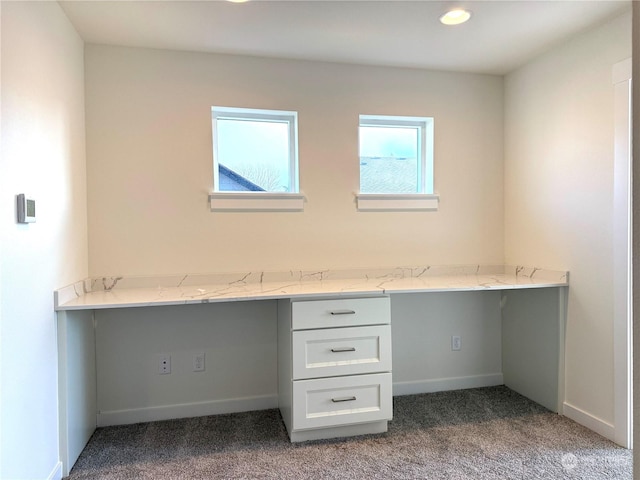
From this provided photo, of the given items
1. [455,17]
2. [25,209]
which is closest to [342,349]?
[25,209]

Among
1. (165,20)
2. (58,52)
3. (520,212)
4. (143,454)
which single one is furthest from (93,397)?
(520,212)

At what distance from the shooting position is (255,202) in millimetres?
2705

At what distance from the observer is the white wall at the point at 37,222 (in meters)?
1.54

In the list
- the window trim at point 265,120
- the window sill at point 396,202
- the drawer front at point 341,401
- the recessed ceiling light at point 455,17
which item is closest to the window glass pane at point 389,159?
the window sill at point 396,202

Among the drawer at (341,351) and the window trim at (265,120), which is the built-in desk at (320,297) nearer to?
the drawer at (341,351)

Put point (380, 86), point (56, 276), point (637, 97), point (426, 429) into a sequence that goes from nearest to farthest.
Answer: point (637, 97) < point (56, 276) < point (426, 429) < point (380, 86)

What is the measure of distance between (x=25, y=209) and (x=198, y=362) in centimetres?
141

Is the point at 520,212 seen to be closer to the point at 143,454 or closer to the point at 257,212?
the point at 257,212

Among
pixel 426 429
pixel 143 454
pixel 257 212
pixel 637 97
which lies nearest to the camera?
pixel 637 97

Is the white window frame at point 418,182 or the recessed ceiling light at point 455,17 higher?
the recessed ceiling light at point 455,17

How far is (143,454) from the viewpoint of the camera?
86.4 inches

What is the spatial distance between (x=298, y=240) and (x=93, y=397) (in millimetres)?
1549

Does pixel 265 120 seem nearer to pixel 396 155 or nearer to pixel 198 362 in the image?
pixel 396 155

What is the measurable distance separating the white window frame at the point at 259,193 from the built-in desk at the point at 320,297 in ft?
1.44
